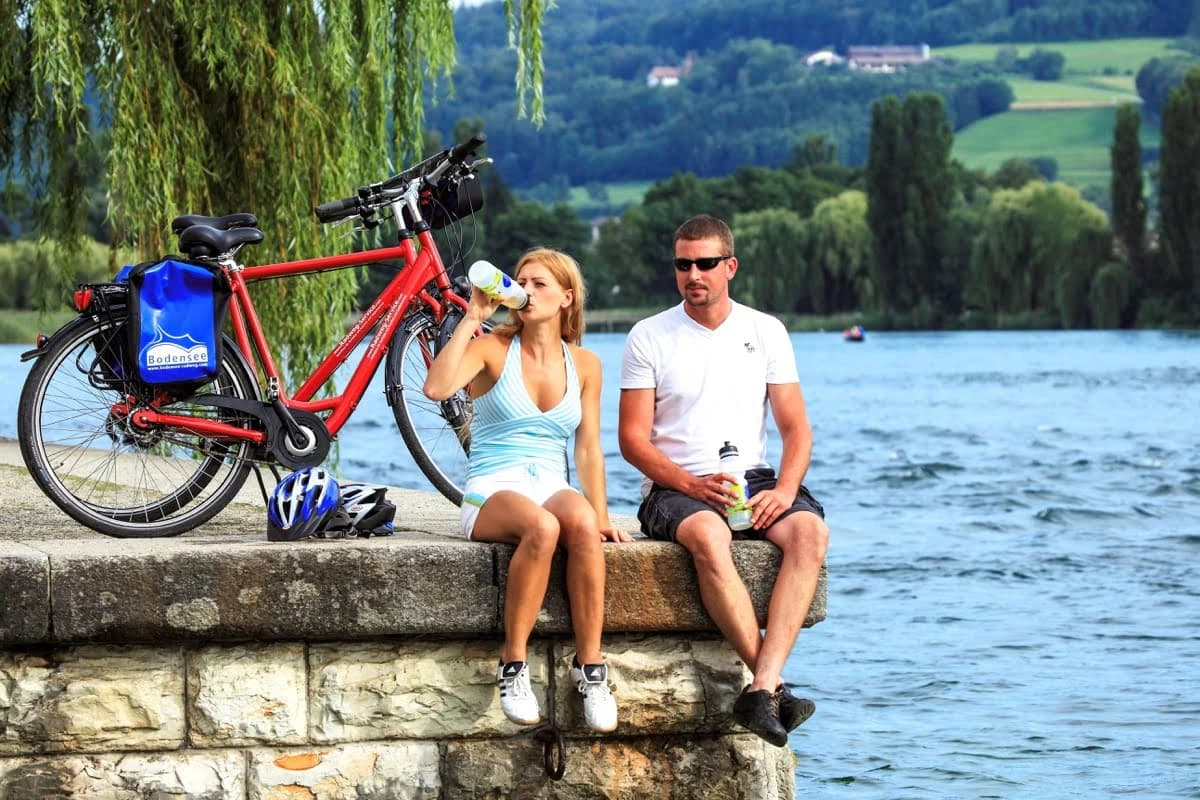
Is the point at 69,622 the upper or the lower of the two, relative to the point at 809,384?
upper

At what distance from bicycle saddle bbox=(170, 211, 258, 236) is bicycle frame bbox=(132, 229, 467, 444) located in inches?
5.1

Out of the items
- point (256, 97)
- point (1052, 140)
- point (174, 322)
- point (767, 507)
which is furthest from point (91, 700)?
point (1052, 140)

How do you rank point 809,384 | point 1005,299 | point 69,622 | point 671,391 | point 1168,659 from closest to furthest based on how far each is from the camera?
point 69,622, point 671,391, point 1168,659, point 809,384, point 1005,299

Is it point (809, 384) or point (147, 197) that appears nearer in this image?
point (147, 197)

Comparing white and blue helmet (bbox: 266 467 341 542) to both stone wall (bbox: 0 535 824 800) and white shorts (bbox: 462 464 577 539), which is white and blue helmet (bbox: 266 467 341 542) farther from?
white shorts (bbox: 462 464 577 539)

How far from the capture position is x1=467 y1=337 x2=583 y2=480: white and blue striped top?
17.6ft

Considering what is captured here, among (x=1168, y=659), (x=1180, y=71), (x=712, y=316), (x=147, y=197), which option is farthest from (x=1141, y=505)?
(x=1180, y=71)

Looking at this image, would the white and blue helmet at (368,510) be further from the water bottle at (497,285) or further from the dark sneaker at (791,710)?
the dark sneaker at (791,710)

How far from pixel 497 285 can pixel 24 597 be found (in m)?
1.48

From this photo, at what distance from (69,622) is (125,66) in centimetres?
501

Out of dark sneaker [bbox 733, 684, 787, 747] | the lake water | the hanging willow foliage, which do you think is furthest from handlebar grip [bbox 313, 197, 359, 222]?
the lake water

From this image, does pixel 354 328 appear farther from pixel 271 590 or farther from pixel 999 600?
pixel 999 600

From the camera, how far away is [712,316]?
5781 mm

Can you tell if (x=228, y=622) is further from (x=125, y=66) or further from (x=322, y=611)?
(x=125, y=66)
